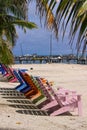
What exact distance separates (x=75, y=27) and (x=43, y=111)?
6239 mm

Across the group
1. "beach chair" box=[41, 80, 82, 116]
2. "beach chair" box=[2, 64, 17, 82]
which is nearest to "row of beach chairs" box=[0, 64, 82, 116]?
"beach chair" box=[41, 80, 82, 116]

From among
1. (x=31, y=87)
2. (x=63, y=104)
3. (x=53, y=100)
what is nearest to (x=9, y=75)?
(x=31, y=87)

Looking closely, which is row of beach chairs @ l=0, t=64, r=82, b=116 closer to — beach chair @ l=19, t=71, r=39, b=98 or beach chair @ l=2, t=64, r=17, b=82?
beach chair @ l=19, t=71, r=39, b=98

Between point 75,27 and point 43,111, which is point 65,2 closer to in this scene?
point 75,27

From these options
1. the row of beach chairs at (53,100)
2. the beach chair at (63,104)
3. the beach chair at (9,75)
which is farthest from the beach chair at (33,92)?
the beach chair at (9,75)

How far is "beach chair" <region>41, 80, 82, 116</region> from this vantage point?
29.6 feet

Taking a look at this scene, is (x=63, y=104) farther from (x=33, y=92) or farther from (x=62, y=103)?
(x=33, y=92)

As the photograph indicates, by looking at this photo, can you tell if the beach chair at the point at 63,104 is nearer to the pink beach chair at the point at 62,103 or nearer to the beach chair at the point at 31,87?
the pink beach chair at the point at 62,103

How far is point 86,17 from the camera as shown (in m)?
3.58

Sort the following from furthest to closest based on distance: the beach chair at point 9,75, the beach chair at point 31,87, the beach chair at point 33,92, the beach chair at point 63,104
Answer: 1. the beach chair at point 9,75
2. the beach chair at point 31,87
3. the beach chair at point 33,92
4. the beach chair at point 63,104

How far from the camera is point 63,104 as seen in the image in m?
9.07

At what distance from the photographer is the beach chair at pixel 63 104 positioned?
902cm

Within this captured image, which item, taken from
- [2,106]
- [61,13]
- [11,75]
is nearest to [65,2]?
[61,13]

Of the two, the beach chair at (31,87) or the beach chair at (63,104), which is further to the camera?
Answer: the beach chair at (31,87)
